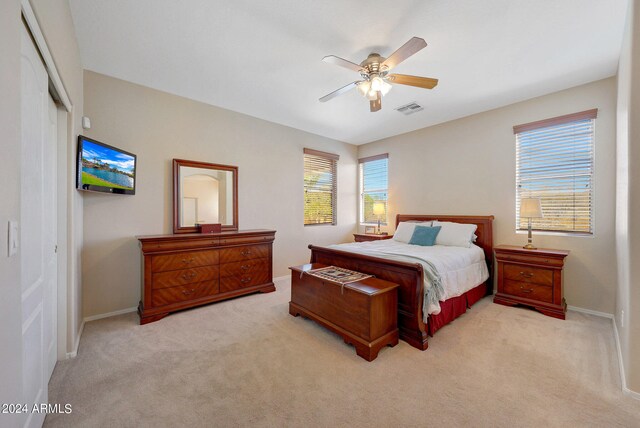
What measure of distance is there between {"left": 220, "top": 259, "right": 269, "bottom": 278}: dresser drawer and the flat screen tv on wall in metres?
1.44

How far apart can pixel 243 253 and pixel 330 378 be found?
2.21 metres

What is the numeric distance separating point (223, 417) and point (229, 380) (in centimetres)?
35

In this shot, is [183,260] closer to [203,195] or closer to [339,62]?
[203,195]

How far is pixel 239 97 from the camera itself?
3.58 meters

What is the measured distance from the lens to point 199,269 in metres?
3.30

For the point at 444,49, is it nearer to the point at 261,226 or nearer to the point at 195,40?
the point at 195,40

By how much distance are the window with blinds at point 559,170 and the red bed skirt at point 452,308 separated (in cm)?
124

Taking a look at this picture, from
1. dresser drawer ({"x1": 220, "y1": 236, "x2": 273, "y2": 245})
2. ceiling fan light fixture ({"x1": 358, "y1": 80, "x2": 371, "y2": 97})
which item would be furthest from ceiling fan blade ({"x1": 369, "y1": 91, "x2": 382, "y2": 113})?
dresser drawer ({"x1": 220, "y1": 236, "x2": 273, "y2": 245})

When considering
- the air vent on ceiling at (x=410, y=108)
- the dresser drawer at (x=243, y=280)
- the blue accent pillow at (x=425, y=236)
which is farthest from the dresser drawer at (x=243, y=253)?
the air vent on ceiling at (x=410, y=108)

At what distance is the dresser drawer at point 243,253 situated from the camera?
354 cm

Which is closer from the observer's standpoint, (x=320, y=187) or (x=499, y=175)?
(x=499, y=175)

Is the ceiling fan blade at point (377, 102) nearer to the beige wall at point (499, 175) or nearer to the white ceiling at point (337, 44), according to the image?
the white ceiling at point (337, 44)

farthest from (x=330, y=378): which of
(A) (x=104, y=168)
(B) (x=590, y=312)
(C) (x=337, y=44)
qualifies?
(B) (x=590, y=312)

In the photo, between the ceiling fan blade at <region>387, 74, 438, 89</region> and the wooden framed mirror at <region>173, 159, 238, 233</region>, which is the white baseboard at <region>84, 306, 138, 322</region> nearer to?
the wooden framed mirror at <region>173, 159, 238, 233</region>
